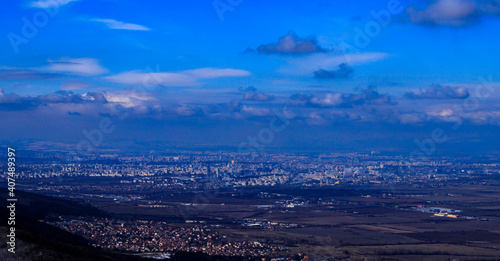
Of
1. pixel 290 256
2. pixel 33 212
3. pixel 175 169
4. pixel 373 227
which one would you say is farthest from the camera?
pixel 175 169

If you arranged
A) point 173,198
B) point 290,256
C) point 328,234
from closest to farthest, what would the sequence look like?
point 290,256 < point 328,234 < point 173,198

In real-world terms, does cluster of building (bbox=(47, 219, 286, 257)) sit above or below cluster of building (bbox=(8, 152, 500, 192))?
below

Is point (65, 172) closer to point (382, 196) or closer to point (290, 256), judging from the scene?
point (382, 196)

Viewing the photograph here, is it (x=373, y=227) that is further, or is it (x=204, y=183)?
(x=204, y=183)

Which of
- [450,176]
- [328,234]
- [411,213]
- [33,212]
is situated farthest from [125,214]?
[450,176]

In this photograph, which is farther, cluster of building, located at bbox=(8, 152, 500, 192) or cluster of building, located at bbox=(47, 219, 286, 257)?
cluster of building, located at bbox=(8, 152, 500, 192)

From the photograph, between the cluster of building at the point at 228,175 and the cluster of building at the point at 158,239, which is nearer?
the cluster of building at the point at 158,239

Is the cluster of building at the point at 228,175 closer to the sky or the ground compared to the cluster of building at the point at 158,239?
closer to the sky

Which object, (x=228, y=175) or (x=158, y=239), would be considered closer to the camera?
(x=158, y=239)

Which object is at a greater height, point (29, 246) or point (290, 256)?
point (29, 246)

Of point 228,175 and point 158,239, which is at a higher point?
point 228,175
